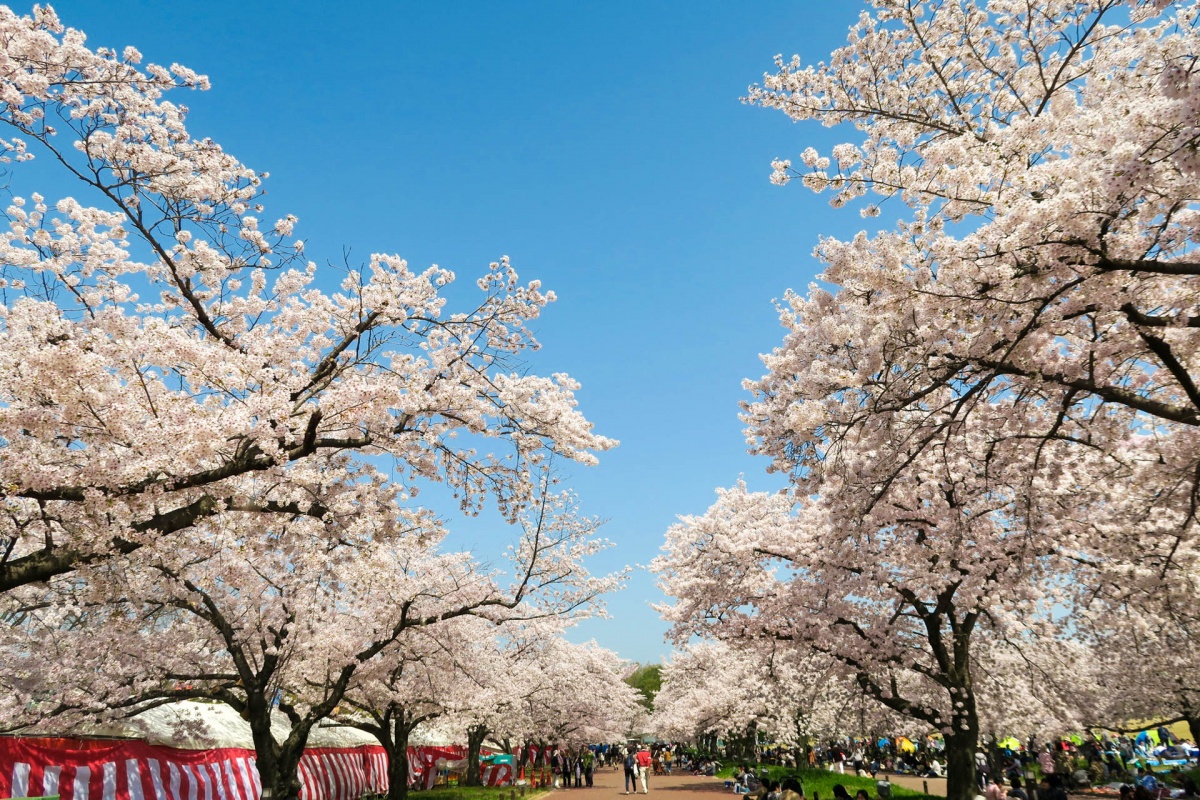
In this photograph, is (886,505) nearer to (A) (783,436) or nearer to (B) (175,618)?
(A) (783,436)

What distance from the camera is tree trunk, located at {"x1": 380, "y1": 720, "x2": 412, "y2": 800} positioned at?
19531mm

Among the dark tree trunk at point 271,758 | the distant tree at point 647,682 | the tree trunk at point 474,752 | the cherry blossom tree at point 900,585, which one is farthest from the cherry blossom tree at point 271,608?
the distant tree at point 647,682

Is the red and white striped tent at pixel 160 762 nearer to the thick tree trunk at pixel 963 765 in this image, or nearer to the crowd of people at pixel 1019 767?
the crowd of people at pixel 1019 767

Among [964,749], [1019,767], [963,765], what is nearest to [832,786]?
[963,765]

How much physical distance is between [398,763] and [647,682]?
87.2 meters

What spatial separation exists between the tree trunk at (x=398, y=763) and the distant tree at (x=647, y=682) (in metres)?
72.4

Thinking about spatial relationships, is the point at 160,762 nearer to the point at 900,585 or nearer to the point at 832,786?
the point at 900,585

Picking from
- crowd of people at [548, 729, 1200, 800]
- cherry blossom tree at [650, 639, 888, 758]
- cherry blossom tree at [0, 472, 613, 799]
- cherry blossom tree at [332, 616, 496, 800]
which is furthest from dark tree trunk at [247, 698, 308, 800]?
cherry blossom tree at [650, 639, 888, 758]

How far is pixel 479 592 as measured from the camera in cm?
1980

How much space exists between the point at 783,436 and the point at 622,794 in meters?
24.9

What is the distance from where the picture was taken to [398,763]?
66.4ft

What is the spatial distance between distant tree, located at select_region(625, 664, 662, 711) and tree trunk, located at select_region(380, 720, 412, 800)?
72368 mm

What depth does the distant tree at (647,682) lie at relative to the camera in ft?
308

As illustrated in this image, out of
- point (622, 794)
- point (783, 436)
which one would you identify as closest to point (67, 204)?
point (783, 436)
